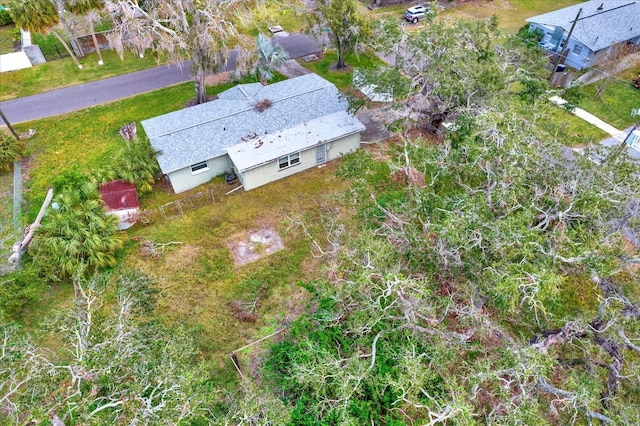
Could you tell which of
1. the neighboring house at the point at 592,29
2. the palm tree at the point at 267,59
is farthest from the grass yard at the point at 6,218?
the neighboring house at the point at 592,29

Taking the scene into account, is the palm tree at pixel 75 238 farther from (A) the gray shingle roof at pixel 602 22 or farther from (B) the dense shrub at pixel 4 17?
(A) the gray shingle roof at pixel 602 22

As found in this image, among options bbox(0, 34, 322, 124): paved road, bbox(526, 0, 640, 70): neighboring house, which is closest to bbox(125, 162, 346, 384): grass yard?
bbox(0, 34, 322, 124): paved road

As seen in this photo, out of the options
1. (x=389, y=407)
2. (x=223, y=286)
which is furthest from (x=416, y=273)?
(x=223, y=286)

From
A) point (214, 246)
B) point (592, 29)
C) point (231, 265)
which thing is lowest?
point (231, 265)

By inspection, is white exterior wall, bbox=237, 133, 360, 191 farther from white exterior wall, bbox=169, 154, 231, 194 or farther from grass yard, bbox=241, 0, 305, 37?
grass yard, bbox=241, 0, 305, 37

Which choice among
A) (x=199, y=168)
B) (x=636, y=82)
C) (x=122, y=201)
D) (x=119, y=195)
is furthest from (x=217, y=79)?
(x=636, y=82)

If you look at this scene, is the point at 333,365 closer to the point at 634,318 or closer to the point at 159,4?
the point at 634,318

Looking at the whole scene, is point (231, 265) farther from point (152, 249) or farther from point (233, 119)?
point (233, 119)
